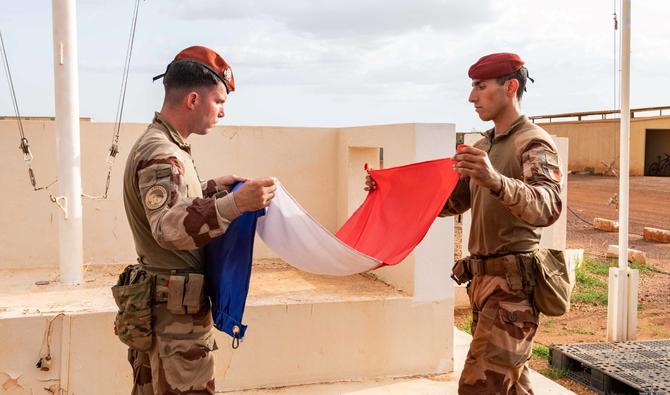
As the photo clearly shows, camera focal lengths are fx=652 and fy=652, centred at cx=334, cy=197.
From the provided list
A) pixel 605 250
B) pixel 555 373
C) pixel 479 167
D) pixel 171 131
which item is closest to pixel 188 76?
pixel 171 131

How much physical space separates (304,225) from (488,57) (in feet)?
4.04

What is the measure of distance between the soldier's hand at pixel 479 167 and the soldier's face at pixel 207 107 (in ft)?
3.39

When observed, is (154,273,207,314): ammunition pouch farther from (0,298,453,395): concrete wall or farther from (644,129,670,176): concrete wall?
(644,129,670,176): concrete wall

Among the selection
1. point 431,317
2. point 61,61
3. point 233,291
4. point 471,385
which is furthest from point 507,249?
point 61,61

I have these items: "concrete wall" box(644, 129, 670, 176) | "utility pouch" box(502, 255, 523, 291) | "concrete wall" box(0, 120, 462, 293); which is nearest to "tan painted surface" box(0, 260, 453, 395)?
"concrete wall" box(0, 120, 462, 293)

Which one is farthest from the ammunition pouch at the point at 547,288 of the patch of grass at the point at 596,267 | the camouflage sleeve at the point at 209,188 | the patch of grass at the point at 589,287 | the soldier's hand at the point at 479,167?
the patch of grass at the point at 596,267

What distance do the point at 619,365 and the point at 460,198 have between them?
2660 mm

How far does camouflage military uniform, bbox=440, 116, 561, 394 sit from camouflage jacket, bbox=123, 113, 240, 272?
1.31m

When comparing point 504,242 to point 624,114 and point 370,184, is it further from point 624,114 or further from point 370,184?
point 624,114

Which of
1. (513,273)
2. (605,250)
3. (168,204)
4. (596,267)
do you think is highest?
(168,204)

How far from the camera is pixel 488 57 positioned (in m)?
3.20

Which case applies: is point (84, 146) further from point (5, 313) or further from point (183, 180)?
point (183, 180)

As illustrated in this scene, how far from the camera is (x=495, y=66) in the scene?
3135 mm

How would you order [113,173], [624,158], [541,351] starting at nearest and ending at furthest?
1. [624,158]
2. [541,351]
3. [113,173]
